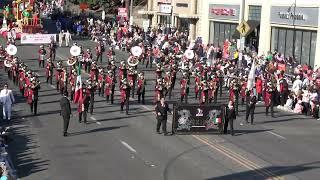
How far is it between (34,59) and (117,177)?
31089 mm

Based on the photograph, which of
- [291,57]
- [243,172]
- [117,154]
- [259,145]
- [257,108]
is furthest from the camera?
[291,57]

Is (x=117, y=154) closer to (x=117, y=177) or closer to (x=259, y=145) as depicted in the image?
(x=117, y=177)

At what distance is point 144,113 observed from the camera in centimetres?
2886

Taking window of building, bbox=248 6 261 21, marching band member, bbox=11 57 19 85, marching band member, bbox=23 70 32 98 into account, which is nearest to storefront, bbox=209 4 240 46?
window of building, bbox=248 6 261 21

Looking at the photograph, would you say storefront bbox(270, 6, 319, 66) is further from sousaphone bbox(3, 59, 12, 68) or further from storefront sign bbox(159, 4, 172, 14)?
storefront sign bbox(159, 4, 172, 14)

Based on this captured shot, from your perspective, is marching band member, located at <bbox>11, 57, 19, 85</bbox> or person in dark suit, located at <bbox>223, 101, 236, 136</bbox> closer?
person in dark suit, located at <bbox>223, 101, 236, 136</bbox>

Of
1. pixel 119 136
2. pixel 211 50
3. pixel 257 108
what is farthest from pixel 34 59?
pixel 119 136

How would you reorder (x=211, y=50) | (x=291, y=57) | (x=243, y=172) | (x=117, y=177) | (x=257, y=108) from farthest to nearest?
(x=211, y=50), (x=291, y=57), (x=257, y=108), (x=243, y=172), (x=117, y=177)

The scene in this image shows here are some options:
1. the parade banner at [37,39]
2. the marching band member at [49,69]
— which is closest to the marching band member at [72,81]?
the marching band member at [49,69]

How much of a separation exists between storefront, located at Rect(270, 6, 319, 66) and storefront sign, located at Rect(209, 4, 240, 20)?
211 inches

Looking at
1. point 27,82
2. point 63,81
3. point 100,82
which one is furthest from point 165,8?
point 27,82

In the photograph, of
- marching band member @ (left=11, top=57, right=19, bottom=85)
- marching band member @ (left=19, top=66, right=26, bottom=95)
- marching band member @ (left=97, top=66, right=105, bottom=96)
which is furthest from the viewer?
marching band member @ (left=11, top=57, right=19, bottom=85)

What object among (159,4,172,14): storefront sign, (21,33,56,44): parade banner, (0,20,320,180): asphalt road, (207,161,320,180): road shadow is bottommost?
(207,161,320,180): road shadow

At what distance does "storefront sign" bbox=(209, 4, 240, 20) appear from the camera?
53094mm
